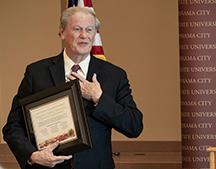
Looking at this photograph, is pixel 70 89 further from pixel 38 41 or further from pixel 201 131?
pixel 38 41

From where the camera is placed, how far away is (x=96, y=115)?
2980 mm

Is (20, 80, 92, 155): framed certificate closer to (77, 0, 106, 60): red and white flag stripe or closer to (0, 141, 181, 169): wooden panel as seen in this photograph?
(77, 0, 106, 60): red and white flag stripe

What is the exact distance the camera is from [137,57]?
25.6ft

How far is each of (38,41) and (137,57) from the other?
1.29m

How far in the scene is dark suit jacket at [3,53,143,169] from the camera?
2.97m

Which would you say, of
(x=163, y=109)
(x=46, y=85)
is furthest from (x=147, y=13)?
(x=46, y=85)

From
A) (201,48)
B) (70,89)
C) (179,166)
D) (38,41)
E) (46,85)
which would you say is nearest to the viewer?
(70,89)

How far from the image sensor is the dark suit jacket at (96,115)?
9.75 ft

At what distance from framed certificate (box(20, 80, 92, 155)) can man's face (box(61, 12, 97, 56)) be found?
0.26 meters

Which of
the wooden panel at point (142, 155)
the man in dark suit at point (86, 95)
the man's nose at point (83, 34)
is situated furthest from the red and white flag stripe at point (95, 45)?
the wooden panel at point (142, 155)

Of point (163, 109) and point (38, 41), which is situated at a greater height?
point (38, 41)

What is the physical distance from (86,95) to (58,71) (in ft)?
0.85

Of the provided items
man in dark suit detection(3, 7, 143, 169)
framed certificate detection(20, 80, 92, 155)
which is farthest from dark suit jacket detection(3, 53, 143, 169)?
framed certificate detection(20, 80, 92, 155)

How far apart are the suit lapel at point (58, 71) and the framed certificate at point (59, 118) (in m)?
0.21
